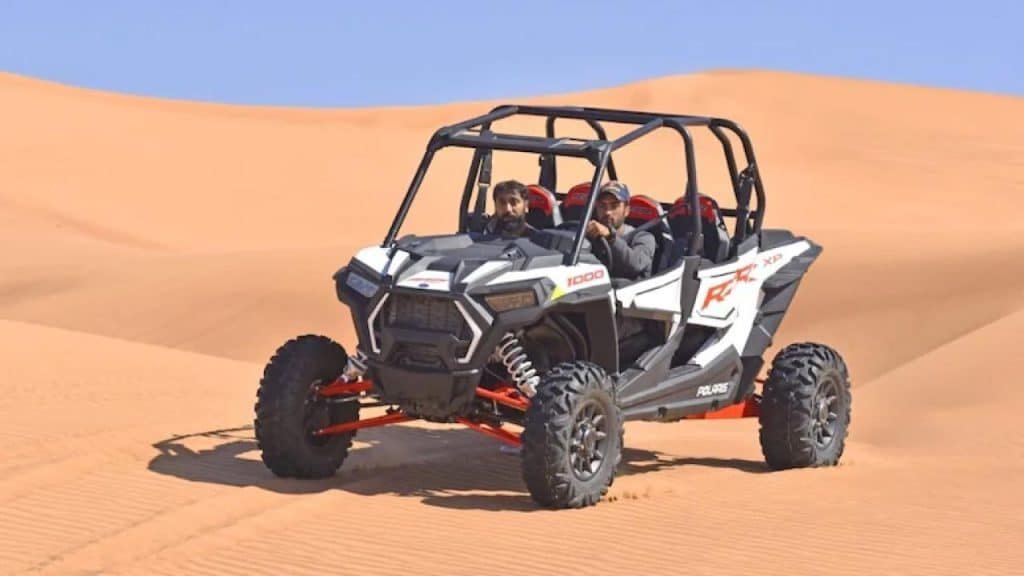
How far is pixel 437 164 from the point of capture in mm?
54188

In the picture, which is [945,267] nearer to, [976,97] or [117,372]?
[117,372]

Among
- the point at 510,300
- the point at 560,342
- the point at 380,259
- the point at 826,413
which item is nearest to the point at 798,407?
the point at 826,413

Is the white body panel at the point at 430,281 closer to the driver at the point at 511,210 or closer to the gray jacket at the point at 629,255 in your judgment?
the driver at the point at 511,210

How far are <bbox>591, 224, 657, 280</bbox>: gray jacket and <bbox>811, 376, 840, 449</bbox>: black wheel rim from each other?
1613mm

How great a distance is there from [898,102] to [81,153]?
26847 mm

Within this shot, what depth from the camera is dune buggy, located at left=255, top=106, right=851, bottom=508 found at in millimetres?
10125

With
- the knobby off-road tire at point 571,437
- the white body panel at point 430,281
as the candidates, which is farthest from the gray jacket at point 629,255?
the white body panel at point 430,281

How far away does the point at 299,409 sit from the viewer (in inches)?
427

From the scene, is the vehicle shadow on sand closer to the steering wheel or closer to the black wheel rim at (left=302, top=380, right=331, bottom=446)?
the black wheel rim at (left=302, top=380, right=331, bottom=446)

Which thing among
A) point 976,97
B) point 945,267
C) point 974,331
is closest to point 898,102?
point 976,97

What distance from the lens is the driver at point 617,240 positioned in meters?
10.9

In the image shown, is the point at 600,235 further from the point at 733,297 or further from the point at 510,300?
the point at 733,297

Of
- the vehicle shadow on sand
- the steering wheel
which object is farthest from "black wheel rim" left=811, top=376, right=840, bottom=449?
the steering wheel

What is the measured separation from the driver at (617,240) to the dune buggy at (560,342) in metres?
0.13
